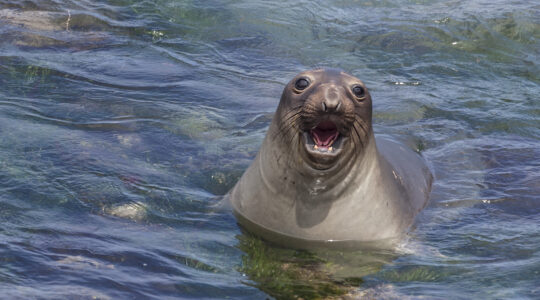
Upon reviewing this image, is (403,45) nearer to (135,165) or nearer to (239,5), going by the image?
(239,5)

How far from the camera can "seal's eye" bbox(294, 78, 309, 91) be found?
5676mm

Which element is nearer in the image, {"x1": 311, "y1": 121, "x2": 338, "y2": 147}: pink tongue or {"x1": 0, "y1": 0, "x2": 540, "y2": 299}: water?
{"x1": 0, "y1": 0, "x2": 540, "y2": 299}: water

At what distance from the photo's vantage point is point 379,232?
6.01 metres

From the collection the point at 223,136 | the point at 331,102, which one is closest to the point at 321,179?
the point at 331,102

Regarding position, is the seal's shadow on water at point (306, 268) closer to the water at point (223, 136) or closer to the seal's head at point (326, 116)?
the water at point (223, 136)

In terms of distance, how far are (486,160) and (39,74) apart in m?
4.80

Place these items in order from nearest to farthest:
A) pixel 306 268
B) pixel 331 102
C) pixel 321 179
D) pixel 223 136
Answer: pixel 331 102 → pixel 306 268 → pixel 321 179 → pixel 223 136

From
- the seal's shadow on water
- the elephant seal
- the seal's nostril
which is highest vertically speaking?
the seal's nostril

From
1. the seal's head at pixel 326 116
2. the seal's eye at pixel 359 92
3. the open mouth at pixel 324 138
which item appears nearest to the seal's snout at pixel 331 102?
the seal's head at pixel 326 116

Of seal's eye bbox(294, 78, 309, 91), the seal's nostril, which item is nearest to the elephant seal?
seal's eye bbox(294, 78, 309, 91)

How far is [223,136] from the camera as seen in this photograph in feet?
26.4

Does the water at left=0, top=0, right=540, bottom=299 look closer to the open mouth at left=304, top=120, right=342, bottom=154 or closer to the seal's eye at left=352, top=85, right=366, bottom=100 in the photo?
the open mouth at left=304, top=120, right=342, bottom=154

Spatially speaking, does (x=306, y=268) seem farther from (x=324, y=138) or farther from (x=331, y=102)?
(x=331, y=102)

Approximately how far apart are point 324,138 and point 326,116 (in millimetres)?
309
